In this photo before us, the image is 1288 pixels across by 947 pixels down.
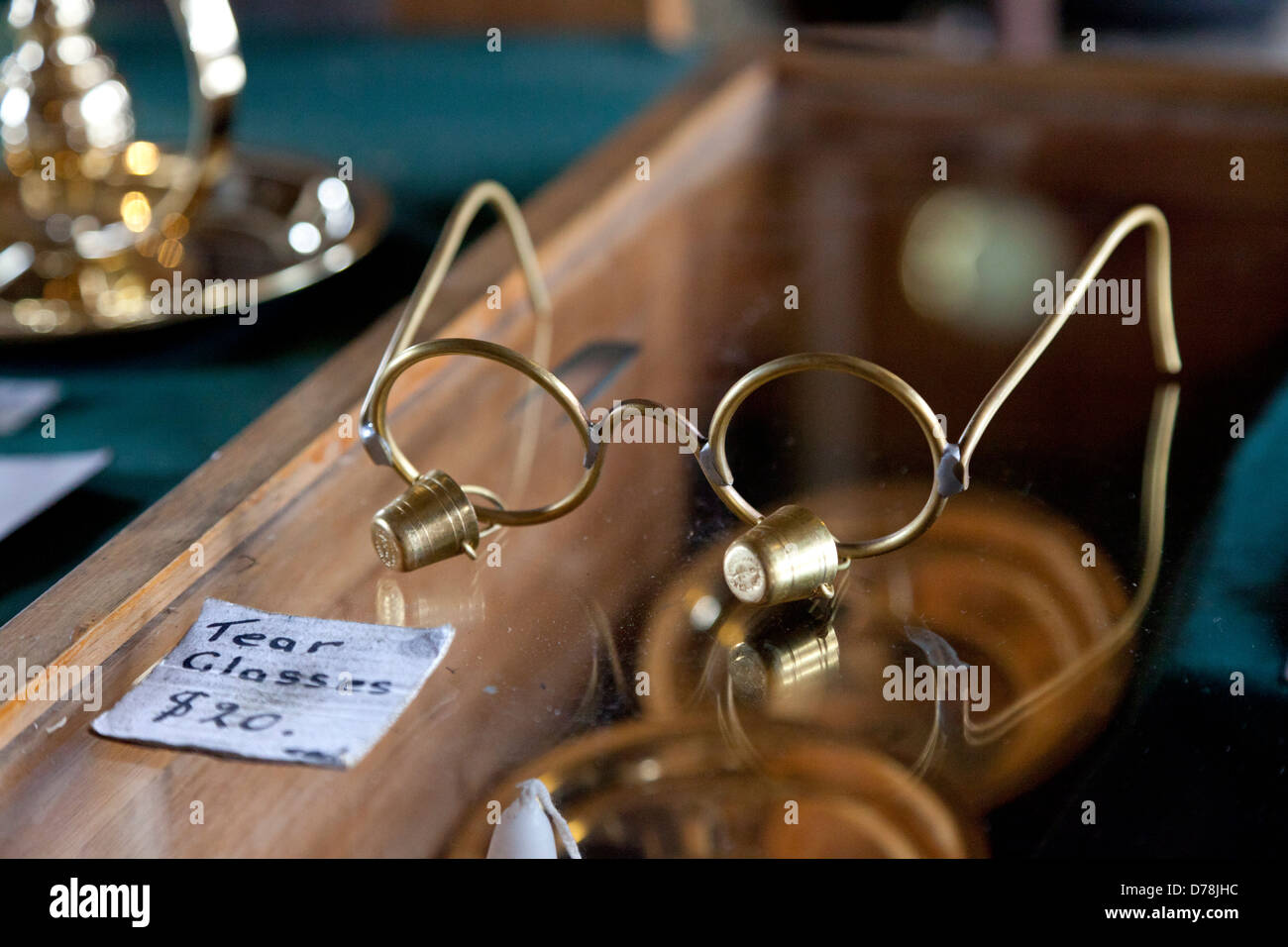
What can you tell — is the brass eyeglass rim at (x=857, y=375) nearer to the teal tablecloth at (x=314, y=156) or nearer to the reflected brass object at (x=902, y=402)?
the reflected brass object at (x=902, y=402)

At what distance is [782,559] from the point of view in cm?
51

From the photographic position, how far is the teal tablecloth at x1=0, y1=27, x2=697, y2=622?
0.75 meters

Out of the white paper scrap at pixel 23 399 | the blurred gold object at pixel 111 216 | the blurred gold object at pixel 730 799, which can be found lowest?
the blurred gold object at pixel 730 799

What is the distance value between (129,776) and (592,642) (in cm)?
16

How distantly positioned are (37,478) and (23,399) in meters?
0.12

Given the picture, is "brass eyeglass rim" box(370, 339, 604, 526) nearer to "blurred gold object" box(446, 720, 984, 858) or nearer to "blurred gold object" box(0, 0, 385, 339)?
"blurred gold object" box(446, 720, 984, 858)

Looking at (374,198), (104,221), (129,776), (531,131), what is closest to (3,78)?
(104,221)

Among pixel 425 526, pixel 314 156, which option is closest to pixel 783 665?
pixel 425 526

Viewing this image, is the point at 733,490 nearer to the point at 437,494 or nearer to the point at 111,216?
the point at 437,494

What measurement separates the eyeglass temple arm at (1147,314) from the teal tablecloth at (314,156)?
40cm

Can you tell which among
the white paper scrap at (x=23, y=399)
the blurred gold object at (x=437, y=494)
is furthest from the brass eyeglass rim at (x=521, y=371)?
the white paper scrap at (x=23, y=399)

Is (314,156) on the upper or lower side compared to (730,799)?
upper

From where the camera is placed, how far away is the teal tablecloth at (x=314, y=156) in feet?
2.46
